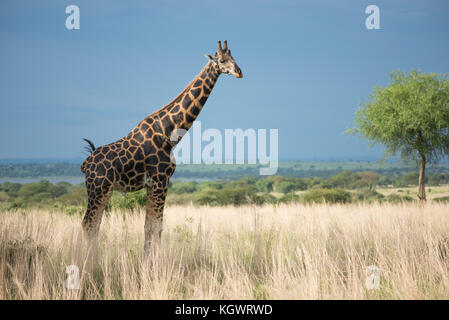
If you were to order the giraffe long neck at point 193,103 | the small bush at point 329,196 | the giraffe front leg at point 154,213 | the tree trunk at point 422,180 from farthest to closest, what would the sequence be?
the small bush at point 329,196 < the tree trunk at point 422,180 < the giraffe long neck at point 193,103 < the giraffe front leg at point 154,213

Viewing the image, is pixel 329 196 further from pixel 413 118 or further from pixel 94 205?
pixel 94 205

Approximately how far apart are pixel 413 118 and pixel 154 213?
578 inches

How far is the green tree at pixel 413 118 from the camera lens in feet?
58.2

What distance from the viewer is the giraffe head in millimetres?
6715

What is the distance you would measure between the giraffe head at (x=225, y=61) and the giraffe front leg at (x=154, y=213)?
7.30 feet

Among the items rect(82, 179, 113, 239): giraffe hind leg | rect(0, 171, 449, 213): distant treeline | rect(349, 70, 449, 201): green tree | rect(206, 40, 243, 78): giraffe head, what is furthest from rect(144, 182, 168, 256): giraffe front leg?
rect(349, 70, 449, 201): green tree

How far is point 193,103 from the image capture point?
6938mm

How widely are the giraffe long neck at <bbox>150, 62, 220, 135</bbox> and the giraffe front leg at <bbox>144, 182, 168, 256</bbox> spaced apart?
1.03 meters

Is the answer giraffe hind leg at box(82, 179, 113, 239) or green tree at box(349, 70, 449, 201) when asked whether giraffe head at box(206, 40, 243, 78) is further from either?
green tree at box(349, 70, 449, 201)

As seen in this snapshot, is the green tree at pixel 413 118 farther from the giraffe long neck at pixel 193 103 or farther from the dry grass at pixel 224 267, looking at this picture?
the giraffe long neck at pixel 193 103

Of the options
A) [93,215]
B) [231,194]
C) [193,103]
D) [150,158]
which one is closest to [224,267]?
[150,158]

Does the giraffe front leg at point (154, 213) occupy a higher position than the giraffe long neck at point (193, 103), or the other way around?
the giraffe long neck at point (193, 103)

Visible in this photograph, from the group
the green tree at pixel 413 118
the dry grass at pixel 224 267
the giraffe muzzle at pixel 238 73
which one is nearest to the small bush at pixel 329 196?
the green tree at pixel 413 118

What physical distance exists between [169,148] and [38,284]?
2.92 m
